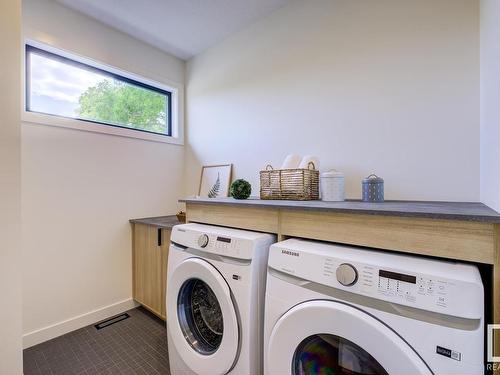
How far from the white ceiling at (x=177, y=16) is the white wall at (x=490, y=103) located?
1.31 m

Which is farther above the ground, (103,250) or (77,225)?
(77,225)

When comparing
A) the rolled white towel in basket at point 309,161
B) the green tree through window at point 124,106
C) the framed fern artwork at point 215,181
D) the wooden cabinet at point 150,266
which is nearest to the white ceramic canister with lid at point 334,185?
the rolled white towel in basket at point 309,161

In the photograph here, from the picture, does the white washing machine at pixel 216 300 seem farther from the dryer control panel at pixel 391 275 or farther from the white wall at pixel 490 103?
the white wall at pixel 490 103

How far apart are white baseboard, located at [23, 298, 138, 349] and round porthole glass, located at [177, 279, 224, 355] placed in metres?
1.19

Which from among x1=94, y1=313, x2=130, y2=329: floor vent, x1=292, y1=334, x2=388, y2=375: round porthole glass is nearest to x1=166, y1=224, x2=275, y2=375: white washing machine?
x1=292, y1=334, x2=388, y2=375: round porthole glass

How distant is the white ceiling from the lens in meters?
1.83

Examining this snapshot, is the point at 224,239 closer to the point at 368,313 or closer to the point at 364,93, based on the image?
the point at 368,313

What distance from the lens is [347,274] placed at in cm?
77

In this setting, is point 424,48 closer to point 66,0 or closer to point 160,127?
point 160,127

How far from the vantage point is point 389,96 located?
1.41m

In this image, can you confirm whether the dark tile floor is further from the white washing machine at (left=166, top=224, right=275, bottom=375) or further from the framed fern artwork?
the framed fern artwork

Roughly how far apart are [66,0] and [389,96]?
237 cm

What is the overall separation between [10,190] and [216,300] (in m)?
1.08

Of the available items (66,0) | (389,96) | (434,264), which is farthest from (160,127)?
(434,264)
